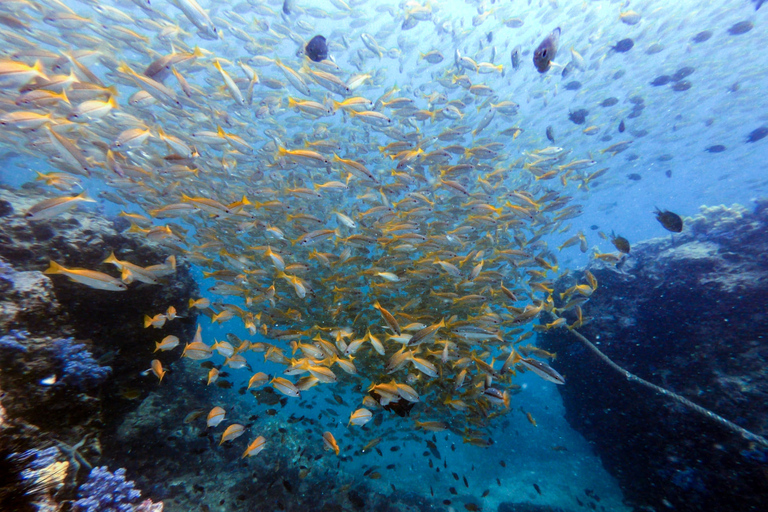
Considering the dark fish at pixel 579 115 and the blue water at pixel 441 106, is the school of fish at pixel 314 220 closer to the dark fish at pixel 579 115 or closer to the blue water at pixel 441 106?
the blue water at pixel 441 106

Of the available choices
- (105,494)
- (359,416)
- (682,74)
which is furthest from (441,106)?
(105,494)

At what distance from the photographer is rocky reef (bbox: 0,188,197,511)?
3578 mm

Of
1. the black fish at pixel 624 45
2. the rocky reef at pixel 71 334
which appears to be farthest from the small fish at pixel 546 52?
the rocky reef at pixel 71 334

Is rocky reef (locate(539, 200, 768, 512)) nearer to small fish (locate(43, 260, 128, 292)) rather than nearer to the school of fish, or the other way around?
the school of fish

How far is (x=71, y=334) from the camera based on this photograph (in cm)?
456

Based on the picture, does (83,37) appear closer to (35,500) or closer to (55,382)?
(55,382)

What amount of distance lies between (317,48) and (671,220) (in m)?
7.93

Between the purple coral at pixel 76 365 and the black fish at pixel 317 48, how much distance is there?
6514 millimetres

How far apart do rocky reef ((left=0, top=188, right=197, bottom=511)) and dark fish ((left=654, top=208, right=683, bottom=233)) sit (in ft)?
32.5

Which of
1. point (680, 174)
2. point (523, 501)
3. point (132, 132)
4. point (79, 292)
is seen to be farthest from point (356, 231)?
point (680, 174)

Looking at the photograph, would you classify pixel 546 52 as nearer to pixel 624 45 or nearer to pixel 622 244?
pixel 622 244

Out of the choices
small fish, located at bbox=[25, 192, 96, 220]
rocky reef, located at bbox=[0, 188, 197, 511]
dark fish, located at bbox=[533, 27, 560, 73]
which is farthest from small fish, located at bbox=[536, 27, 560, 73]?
rocky reef, located at bbox=[0, 188, 197, 511]

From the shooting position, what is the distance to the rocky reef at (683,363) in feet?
18.4

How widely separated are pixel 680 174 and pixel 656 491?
4744 cm
